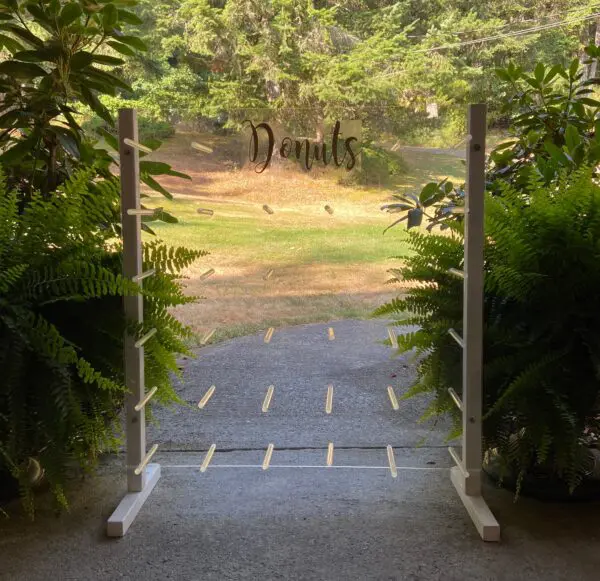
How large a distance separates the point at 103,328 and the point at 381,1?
5.69ft

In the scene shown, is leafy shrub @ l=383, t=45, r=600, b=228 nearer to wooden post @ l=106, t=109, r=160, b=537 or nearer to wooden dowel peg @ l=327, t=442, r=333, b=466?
wooden dowel peg @ l=327, t=442, r=333, b=466

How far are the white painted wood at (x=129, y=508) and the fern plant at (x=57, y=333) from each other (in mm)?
119

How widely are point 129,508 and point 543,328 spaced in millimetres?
984

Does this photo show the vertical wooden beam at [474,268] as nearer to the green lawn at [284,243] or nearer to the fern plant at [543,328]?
the fern plant at [543,328]

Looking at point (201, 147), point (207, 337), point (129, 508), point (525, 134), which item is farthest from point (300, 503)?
point (525, 134)

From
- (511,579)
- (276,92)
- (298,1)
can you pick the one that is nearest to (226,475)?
(511,579)

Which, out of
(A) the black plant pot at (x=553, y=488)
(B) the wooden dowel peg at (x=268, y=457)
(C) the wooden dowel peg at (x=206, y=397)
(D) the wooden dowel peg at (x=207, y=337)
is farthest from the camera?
(D) the wooden dowel peg at (x=207, y=337)

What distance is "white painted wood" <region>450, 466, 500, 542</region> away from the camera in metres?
1.48

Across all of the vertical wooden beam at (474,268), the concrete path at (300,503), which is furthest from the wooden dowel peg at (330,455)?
the vertical wooden beam at (474,268)

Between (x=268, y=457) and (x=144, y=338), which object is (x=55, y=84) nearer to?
(x=144, y=338)

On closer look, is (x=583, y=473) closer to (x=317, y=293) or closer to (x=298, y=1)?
(x=317, y=293)

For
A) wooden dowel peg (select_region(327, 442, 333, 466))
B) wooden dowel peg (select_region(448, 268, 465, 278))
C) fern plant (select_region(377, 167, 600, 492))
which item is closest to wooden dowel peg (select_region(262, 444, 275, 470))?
wooden dowel peg (select_region(327, 442, 333, 466))

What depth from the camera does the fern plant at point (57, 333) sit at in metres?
1.40

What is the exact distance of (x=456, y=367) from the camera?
1694 mm
